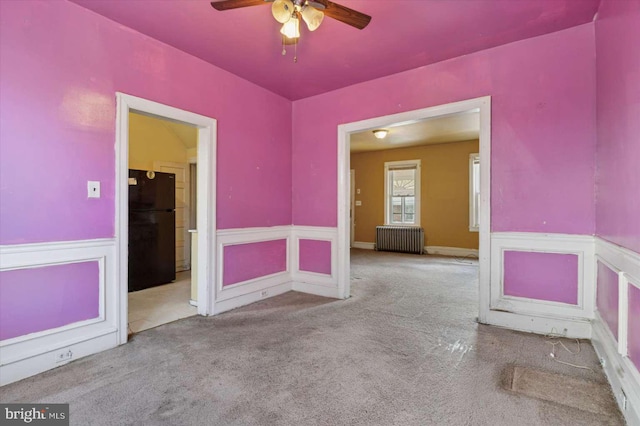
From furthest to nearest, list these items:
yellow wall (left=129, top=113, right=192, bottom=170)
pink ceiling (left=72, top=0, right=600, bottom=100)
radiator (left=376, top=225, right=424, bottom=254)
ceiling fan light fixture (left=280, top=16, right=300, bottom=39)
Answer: radiator (left=376, top=225, right=424, bottom=254) < yellow wall (left=129, top=113, right=192, bottom=170) < pink ceiling (left=72, top=0, right=600, bottom=100) < ceiling fan light fixture (left=280, top=16, right=300, bottom=39)

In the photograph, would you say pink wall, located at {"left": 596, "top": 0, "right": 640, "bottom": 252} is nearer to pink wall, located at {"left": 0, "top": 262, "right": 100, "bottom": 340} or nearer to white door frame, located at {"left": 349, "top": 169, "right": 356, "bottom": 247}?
Answer: pink wall, located at {"left": 0, "top": 262, "right": 100, "bottom": 340}

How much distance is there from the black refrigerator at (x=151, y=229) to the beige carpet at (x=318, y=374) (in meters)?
1.68

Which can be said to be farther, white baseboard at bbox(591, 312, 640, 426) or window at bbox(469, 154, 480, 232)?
window at bbox(469, 154, 480, 232)

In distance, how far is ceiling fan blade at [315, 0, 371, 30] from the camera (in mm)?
1856

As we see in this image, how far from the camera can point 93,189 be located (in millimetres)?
2373

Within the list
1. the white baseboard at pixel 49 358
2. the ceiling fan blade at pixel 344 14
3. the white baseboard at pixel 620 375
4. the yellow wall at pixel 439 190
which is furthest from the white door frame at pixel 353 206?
the white baseboard at pixel 49 358

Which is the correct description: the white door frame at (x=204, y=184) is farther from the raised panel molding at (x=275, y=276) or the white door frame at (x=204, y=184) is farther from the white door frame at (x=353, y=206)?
the white door frame at (x=353, y=206)

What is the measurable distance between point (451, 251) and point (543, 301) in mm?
4792

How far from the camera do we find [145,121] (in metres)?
4.96

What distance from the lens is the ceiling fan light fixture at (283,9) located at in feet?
5.98

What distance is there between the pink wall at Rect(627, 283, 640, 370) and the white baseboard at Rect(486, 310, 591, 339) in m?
1.08

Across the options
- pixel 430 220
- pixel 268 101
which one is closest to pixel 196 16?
pixel 268 101

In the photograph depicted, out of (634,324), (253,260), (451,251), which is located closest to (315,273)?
(253,260)

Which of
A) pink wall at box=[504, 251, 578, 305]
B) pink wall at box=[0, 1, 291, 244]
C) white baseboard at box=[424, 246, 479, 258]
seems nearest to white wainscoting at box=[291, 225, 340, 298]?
pink wall at box=[504, 251, 578, 305]
